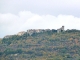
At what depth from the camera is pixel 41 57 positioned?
85.2m

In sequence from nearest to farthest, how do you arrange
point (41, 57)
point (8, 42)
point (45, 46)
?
1. point (41, 57)
2. point (45, 46)
3. point (8, 42)

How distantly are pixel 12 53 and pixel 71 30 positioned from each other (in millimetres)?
17874

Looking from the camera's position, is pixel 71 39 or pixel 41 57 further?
pixel 71 39

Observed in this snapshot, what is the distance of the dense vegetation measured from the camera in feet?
281

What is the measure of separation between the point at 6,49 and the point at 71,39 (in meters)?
14.3

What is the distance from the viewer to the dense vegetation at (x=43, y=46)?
8575 cm

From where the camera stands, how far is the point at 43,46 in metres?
90.9

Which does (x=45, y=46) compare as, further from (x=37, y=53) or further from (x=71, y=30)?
(x=71, y=30)

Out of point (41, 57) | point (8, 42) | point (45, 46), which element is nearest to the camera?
point (41, 57)

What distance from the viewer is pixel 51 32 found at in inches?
3939

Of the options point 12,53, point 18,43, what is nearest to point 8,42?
point 18,43

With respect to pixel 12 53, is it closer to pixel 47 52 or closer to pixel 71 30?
pixel 47 52

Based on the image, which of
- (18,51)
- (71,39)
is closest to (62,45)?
(71,39)

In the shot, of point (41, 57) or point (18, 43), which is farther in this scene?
point (18, 43)
